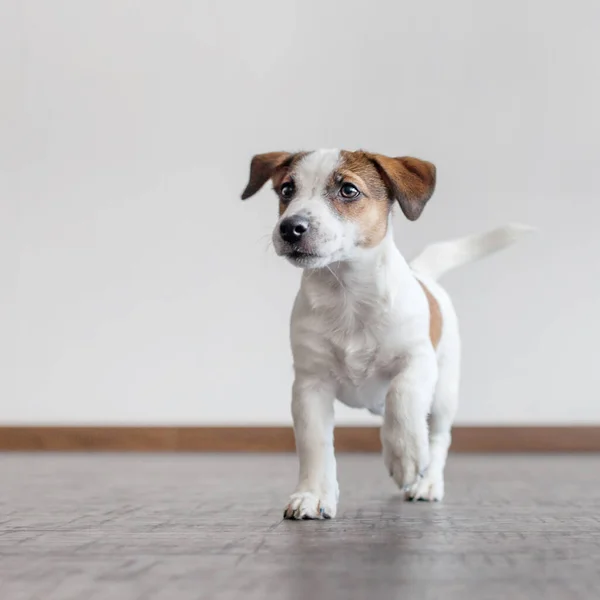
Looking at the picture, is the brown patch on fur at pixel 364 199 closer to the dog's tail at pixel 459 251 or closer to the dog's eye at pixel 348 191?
the dog's eye at pixel 348 191

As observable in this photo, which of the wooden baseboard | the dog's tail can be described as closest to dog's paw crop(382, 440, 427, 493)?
the dog's tail

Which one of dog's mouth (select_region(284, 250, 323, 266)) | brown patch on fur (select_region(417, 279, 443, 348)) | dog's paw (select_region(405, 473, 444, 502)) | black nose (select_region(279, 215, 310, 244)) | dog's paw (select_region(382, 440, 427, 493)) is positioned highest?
black nose (select_region(279, 215, 310, 244))

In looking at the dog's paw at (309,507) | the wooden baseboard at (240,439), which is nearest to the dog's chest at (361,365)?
the dog's paw at (309,507)

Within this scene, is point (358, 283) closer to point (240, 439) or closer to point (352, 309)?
point (352, 309)

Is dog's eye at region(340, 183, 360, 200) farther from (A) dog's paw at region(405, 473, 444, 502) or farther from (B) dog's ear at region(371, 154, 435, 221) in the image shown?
(A) dog's paw at region(405, 473, 444, 502)

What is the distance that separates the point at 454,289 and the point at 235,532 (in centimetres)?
317

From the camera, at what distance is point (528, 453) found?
4.68 metres

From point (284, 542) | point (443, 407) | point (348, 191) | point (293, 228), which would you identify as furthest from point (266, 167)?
point (284, 542)

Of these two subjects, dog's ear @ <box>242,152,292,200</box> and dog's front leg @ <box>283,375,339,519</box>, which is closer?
dog's front leg @ <box>283,375,339,519</box>

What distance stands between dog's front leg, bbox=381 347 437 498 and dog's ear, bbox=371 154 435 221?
0.40 meters

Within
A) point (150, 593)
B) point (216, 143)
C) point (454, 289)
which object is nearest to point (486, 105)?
point (454, 289)

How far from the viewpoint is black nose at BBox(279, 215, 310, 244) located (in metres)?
2.04

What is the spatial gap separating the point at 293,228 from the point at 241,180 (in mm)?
2894

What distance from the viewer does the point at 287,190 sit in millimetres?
2217
